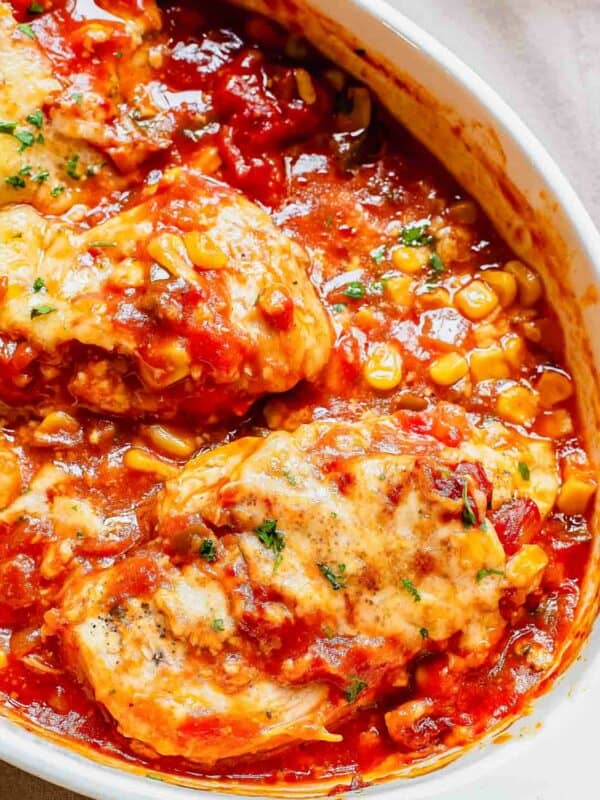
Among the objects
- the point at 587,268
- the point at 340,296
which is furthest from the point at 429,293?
the point at 587,268

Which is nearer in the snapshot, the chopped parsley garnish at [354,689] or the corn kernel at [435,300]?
the chopped parsley garnish at [354,689]

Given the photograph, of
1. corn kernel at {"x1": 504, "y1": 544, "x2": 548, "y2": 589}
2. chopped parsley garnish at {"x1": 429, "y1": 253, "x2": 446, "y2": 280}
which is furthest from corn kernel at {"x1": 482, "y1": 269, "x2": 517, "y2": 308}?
corn kernel at {"x1": 504, "y1": 544, "x2": 548, "y2": 589}

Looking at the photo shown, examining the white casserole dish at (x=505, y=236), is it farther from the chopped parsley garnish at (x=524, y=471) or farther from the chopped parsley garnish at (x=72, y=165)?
the chopped parsley garnish at (x=72, y=165)

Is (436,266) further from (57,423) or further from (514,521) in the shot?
(57,423)

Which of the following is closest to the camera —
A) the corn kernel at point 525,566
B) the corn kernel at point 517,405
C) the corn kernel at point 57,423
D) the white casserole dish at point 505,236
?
the white casserole dish at point 505,236

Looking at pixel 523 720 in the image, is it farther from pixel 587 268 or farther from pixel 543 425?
pixel 587 268

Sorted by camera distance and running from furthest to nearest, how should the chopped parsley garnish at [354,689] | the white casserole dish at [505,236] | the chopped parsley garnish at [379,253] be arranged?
the chopped parsley garnish at [379,253]
the chopped parsley garnish at [354,689]
the white casserole dish at [505,236]

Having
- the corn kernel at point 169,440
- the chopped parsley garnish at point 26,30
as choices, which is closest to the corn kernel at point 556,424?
the corn kernel at point 169,440

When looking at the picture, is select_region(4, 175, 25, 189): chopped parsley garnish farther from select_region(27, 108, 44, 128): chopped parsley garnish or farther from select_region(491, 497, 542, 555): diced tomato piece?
select_region(491, 497, 542, 555): diced tomato piece
